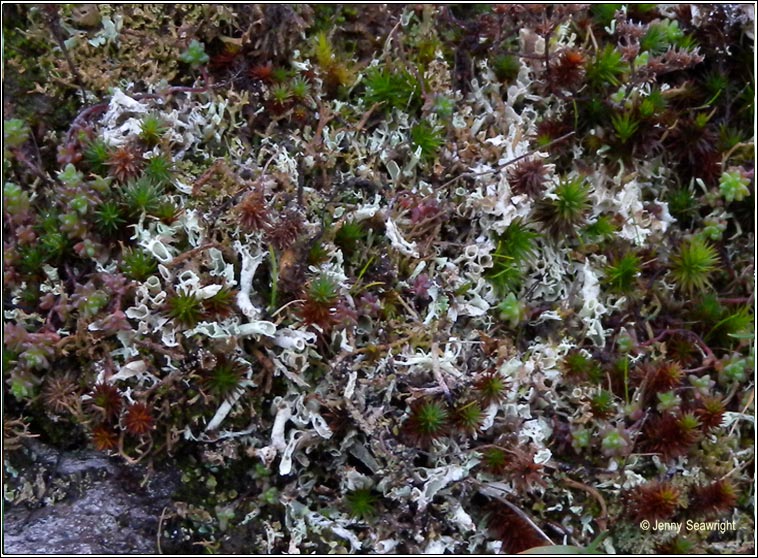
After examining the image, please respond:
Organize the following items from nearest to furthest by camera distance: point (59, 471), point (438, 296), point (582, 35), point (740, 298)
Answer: point (59, 471), point (438, 296), point (740, 298), point (582, 35)

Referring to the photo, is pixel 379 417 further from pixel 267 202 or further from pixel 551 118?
pixel 551 118

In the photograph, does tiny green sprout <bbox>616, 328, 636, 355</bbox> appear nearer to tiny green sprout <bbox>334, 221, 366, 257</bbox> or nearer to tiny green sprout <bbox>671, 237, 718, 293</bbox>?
tiny green sprout <bbox>671, 237, 718, 293</bbox>

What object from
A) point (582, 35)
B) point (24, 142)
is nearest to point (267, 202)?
point (24, 142)

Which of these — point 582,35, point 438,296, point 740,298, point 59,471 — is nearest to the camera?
point 59,471

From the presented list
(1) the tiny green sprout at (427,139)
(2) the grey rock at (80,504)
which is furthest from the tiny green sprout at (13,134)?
(1) the tiny green sprout at (427,139)

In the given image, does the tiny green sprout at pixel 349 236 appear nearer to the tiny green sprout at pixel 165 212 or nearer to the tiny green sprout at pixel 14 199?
the tiny green sprout at pixel 165 212

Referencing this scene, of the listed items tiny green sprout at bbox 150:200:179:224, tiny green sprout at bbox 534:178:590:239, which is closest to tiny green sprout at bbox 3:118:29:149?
tiny green sprout at bbox 150:200:179:224

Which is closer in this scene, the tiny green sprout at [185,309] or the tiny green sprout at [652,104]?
the tiny green sprout at [185,309]
